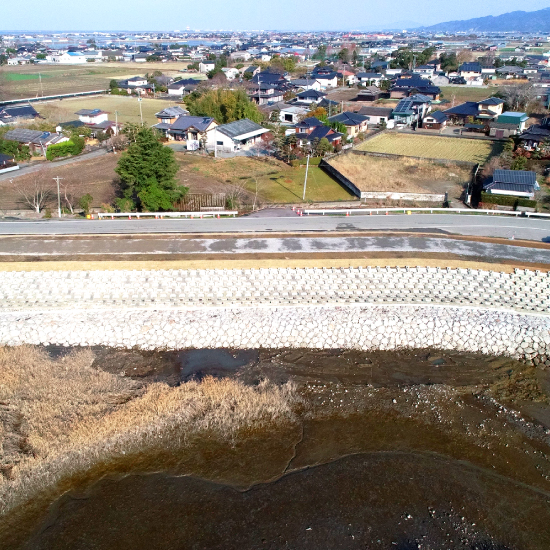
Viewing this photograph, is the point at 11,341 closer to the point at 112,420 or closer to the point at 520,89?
A: the point at 112,420

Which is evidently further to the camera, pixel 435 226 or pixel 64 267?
pixel 435 226

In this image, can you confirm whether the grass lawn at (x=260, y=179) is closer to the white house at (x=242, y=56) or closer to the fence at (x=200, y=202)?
the fence at (x=200, y=202)

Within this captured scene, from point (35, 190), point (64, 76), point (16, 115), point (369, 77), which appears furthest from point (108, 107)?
point (369, 77)

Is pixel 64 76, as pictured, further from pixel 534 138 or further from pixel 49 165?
pixel 534 138

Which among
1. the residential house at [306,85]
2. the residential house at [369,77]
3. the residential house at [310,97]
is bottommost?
the residential house at [310,97]

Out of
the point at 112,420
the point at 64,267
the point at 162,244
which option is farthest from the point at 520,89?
the point at 112,420

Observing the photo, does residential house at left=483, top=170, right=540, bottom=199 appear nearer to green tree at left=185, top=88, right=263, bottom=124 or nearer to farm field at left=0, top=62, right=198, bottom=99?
green tree at left=185, top=88, right=263, bottom=124

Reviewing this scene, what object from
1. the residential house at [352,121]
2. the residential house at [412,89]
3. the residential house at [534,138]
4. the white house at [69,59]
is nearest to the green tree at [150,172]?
the residential house at [352,121]
